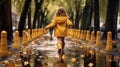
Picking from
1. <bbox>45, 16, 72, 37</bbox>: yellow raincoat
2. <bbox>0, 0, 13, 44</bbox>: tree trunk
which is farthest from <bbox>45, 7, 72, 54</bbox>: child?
<bbox>0, 0, 13, 44</bbox>: tree trunk

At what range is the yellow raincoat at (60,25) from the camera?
57.2 ft

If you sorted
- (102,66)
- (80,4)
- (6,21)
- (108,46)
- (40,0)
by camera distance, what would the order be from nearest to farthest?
(102,66)
(108,46)
(6,21)
(40,0)
(80,4)

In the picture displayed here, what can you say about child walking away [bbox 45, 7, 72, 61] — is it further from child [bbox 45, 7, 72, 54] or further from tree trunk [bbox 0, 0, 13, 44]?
tree trunk [bbox 0, 0, 13, 44]

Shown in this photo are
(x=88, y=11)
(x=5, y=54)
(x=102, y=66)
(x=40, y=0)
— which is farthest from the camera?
(x=40, y=0)

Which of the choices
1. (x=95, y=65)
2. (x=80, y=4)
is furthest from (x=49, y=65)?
(x=80, y=4)

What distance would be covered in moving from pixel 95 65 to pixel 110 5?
2130cm

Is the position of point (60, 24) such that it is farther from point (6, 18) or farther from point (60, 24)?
point (6, 18)

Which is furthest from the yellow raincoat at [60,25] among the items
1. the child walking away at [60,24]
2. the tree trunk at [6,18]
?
the tree trunk at [6,18]

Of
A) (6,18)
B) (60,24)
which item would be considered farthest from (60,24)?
(6,18)

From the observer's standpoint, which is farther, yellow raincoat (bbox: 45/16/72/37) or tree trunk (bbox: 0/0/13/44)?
tree trunk (bbox: 0/0/13/44)

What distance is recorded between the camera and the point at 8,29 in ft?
108

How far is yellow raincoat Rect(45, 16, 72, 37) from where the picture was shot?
57.2 ft

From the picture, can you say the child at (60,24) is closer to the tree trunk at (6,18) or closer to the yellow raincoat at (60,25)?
the yellow raincoat at (60,25)

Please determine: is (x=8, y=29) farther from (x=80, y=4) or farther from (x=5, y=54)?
(x=80, y=4)
